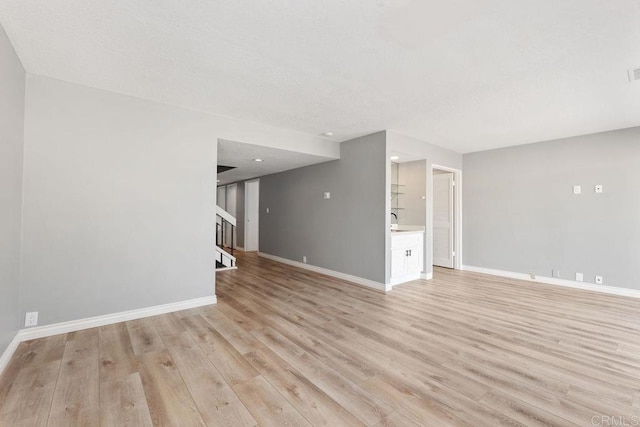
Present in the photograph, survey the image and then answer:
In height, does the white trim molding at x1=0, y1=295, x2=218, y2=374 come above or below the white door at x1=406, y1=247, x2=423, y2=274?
below

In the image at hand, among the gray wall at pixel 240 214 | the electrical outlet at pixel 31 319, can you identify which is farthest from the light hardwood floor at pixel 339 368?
the gray wall at pixel 240 214

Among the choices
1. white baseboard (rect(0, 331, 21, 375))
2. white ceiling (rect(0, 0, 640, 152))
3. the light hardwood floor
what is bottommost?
the light hardwood floor

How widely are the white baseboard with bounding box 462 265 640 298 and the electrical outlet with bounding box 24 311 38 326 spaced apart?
658 centimetres

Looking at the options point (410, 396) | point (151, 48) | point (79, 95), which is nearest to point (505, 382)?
point (410, 396)

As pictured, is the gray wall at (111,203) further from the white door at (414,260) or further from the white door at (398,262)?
→ the white door at (414,260)

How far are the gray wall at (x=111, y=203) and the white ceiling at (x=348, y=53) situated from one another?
0.28m

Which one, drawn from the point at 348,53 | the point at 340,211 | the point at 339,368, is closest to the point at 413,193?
the point at 340,211

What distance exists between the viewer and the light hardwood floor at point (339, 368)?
163 centimetres

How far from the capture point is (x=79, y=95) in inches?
110

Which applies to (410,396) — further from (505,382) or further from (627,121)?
(627,121)

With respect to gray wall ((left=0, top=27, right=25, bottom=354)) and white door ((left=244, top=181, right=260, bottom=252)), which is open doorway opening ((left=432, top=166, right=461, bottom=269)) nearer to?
white door ((left=244, top=181, right=260, bottom=252))

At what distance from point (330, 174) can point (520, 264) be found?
12.8 feet

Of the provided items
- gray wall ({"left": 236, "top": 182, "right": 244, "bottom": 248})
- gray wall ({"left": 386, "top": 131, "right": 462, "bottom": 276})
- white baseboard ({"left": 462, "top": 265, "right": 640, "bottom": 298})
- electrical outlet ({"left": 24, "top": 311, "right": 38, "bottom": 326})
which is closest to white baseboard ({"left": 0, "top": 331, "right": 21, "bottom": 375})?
electrical outlet ({"left": 24, "top": 311, "right": 38, "bottom": 326})

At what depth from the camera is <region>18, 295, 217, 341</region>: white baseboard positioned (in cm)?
255
